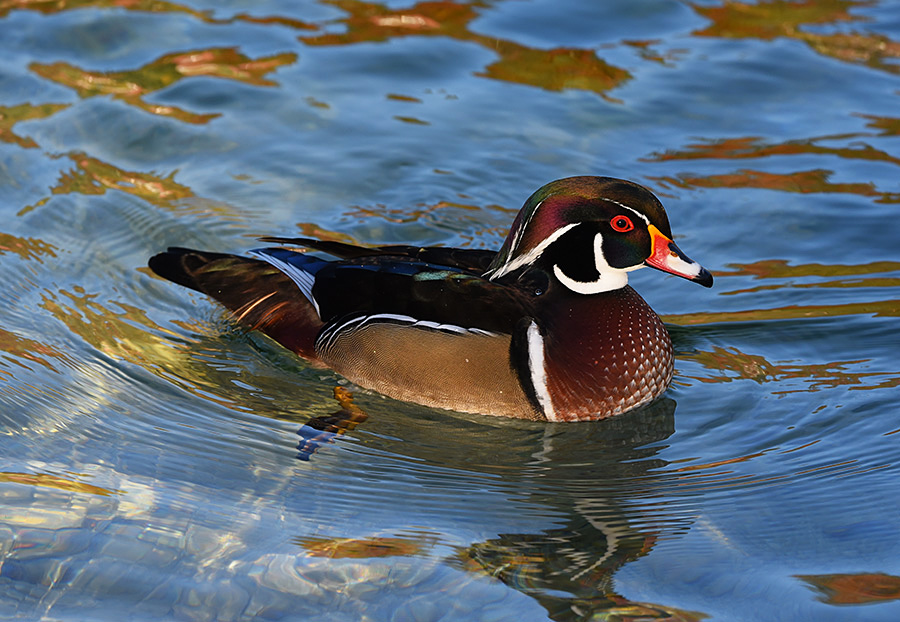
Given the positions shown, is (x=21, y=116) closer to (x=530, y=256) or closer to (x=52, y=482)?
(x=52, y=482)

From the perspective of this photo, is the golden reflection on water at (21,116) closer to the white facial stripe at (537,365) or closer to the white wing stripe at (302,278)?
the white wing stripe at (302,278)

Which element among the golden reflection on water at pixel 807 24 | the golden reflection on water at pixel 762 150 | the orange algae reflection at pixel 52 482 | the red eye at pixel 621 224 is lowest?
the orange algae reflection at pixel 52 482

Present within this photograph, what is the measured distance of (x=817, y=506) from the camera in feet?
14.7

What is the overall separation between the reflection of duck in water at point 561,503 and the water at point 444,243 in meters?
0.02

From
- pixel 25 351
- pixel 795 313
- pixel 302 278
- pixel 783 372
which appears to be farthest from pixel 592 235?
pixel 25 351

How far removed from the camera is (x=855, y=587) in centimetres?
401

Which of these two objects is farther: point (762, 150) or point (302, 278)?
point (762, 150)

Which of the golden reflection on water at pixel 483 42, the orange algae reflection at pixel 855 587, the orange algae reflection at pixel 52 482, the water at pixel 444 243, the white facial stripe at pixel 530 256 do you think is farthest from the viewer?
the golden reflection on water at pixel 483 42

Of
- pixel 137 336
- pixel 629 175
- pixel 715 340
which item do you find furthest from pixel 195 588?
pixel 629 175

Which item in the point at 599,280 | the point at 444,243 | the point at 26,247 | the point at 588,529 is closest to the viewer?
the point at 588,529

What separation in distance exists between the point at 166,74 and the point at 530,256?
4652mm

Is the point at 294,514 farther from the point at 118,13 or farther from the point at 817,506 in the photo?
the point at 118,13

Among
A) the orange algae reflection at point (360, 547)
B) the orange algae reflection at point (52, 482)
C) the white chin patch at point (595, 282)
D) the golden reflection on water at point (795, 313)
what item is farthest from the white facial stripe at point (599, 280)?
the orange algae reflection at point (52, 482)

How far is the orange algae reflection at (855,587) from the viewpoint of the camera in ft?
12.9
